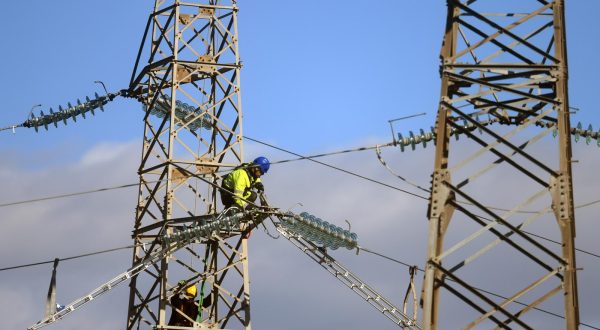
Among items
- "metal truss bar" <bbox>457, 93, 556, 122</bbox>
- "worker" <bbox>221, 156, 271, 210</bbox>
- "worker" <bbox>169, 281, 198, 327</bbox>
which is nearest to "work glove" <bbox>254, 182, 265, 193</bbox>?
"worker" <bbox>221, 156, 271, 210</bbox>

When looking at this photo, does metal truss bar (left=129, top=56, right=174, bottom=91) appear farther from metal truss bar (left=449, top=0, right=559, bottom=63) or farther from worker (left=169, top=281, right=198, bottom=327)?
metal truss bar (left=449, top=0, right=559, bottom=63)

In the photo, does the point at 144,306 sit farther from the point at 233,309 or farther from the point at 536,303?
the point at 536,303

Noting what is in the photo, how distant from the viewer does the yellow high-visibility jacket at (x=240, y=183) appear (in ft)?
124

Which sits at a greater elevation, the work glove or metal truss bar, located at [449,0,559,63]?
the work glove

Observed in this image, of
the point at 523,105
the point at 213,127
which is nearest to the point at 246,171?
the point at 213,127

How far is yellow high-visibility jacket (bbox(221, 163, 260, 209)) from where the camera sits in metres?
37.8

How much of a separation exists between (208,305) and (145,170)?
3.77m

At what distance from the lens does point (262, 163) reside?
38.2 meters

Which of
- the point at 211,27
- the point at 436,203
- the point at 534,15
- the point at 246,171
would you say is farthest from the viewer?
the point at 211,27

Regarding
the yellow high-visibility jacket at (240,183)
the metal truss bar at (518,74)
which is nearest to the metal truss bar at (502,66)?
the metal truss bar at (518,74)

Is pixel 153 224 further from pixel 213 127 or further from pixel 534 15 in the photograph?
pixel 534 15

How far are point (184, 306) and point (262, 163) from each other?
4107 millimetres

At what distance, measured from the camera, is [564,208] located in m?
26.8

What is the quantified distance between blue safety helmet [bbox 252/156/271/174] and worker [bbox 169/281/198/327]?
11.4 feet
